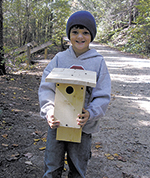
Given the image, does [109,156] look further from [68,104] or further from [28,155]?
[68,104]

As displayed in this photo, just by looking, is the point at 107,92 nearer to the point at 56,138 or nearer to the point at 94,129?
the point at 94,129

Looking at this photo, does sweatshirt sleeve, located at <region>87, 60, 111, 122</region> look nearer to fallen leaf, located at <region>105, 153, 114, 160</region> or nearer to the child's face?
the child's face

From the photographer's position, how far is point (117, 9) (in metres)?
27.2

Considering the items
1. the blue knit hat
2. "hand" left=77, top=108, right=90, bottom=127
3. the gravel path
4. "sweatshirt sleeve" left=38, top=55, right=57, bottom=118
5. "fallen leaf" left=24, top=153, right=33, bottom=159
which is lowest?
the gravel path

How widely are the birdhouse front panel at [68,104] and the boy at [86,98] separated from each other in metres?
0.07

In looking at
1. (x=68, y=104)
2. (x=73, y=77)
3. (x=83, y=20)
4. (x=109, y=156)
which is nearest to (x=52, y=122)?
(x=68, y=104)

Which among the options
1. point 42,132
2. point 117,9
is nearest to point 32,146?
point 42,132

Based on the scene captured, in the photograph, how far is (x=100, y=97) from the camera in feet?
6.53

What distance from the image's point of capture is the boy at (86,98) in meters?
1.98

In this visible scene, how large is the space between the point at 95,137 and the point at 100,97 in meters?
2.31

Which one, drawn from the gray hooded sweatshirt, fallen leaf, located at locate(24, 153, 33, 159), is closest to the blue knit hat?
the gray hooded sweatshirt

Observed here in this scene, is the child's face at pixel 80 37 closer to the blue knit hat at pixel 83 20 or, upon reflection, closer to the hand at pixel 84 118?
the blue knit hat at pixel 83 20

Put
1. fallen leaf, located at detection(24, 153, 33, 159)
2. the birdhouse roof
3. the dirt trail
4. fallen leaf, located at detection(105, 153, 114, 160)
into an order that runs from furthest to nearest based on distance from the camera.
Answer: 1. fallen leaf, located at detection(105, 153, 114, 160)
2. fallen leaf, located at detection(24, 153, 33, 159)
3. the dirt trail
4. the birdhouse roof

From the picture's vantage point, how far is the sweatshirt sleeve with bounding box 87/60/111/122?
190 cm
